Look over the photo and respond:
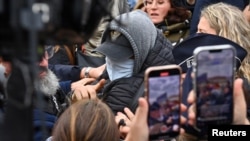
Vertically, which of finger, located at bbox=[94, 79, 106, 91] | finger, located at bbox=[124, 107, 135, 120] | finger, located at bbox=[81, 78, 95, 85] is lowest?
finger, located at bbox=[81, 78, 95, 85]

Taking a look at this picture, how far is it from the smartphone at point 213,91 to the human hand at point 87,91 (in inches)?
64.2

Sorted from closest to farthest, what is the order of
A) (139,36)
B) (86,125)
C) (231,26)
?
(86,125)
(139,36)
(231,26)

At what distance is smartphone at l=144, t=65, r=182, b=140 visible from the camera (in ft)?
5.14

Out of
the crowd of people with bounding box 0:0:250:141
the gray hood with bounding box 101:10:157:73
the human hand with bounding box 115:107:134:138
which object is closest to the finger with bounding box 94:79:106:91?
the crowd of people with bounding box 0:0:250:141

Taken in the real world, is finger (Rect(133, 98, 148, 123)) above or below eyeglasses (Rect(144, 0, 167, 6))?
above

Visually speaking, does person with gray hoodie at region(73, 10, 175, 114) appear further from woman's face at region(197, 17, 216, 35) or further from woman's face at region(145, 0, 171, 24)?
woman's face at region(145, 0, 171, 24)

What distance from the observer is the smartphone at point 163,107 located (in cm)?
157

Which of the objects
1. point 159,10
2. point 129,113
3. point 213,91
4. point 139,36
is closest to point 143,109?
point 213,91

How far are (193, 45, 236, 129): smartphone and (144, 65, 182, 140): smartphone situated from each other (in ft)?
0.31

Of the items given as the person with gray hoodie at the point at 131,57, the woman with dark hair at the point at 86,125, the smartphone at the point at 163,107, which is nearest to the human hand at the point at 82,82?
the person with gray hoodie at the point at 131,57

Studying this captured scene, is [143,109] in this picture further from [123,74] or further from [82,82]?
[82,82]

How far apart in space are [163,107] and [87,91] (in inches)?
65.8

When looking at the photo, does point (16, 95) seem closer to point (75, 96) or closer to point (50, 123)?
point (50, 123)

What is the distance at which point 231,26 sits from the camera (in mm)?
3078
